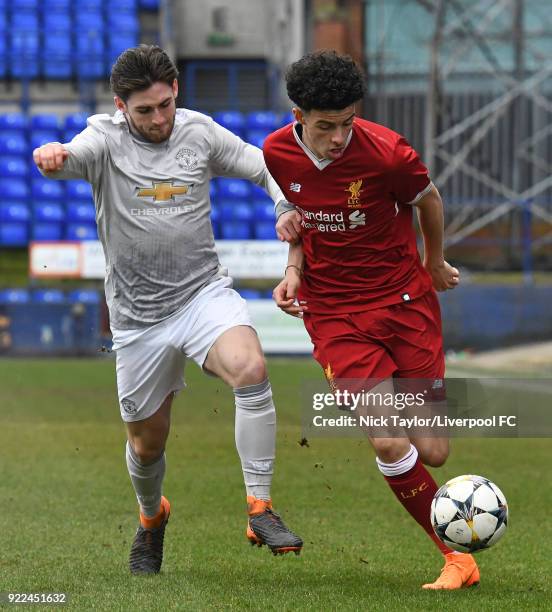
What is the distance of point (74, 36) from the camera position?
25188mm

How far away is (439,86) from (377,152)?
19465mm

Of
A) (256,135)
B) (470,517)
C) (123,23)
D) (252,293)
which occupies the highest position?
(123,23)

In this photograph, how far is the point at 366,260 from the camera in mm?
5461

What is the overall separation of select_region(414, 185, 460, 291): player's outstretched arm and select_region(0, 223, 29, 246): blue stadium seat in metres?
18.6

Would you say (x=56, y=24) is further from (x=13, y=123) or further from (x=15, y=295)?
(x=15, y=295)

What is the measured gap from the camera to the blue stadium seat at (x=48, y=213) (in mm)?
23359

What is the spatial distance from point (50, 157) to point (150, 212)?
0.53 metres

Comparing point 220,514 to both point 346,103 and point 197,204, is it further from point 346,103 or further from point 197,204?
point 346,103

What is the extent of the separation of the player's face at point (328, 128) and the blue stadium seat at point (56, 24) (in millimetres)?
20840

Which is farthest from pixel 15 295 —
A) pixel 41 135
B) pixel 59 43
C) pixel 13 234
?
pixel 59 43

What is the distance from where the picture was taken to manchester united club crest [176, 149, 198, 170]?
539 cm

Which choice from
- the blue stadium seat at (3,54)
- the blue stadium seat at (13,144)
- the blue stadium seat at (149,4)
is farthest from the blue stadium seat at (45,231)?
the blue stadium seat at (149,4)

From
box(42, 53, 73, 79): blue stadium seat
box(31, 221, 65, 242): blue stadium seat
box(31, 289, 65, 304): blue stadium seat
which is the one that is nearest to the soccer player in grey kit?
box(31, 289, 65, 304): blue stadium seat

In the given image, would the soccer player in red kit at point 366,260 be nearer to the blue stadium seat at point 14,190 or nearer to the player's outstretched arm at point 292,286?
the player's outstretched arm at point 292,286
